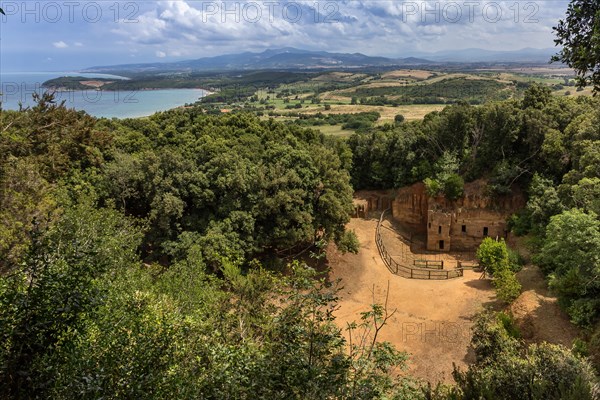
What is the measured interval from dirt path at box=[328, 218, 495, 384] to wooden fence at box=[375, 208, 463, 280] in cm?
47

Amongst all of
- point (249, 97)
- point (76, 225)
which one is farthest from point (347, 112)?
point (76, 225)

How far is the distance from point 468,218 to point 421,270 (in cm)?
599

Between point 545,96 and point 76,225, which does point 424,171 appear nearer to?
point 545,96

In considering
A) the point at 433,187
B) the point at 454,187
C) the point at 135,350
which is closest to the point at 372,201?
the point at 433,187

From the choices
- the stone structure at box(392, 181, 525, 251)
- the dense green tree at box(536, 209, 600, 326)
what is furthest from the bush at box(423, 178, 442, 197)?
the dense green tree at box(536, 209, 600, 326)

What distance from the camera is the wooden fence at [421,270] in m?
23.2

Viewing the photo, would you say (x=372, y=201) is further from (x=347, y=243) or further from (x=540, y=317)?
(x=540, y=317)

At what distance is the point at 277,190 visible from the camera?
20953 millimetres

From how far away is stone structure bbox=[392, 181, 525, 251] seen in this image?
2606cm

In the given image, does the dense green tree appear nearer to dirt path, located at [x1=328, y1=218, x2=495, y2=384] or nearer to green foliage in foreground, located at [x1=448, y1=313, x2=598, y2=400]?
dirt path, located at [x1=328, y1=218, x2=495, y2=384]

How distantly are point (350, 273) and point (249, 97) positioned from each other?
309 ft

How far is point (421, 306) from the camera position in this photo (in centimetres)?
1945

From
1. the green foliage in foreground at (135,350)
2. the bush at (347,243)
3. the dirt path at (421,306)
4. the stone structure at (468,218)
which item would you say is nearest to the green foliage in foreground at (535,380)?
the green foliage in foreground at (135,350)

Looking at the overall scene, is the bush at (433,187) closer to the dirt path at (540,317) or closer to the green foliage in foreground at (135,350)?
the dirt path at (540,317)
